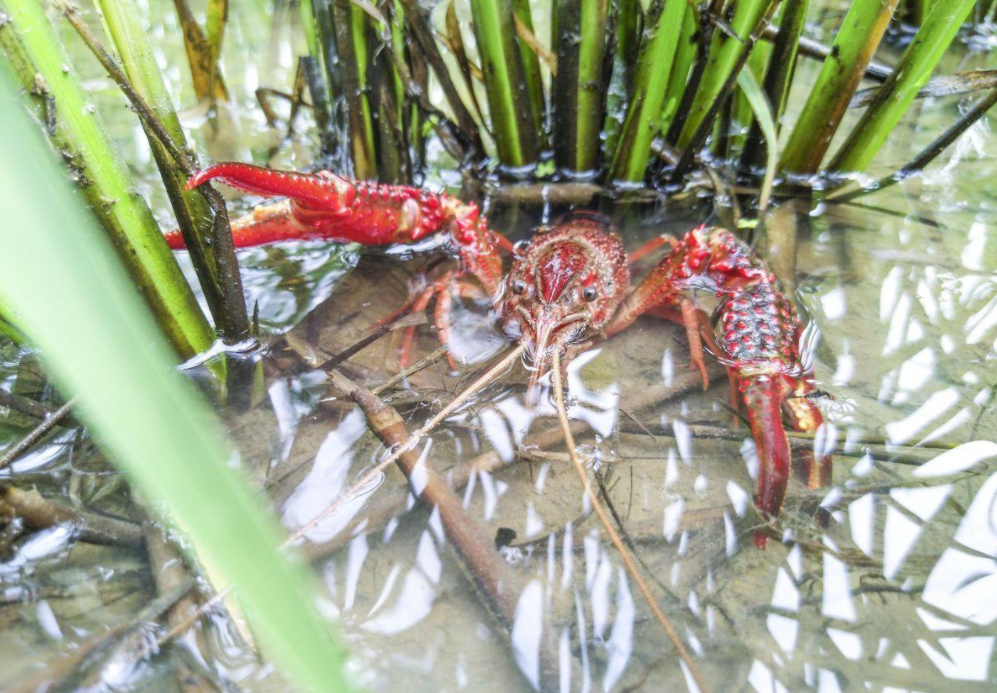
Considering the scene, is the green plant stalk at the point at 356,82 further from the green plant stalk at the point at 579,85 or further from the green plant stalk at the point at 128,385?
the green plant stalk at the point at 128,385

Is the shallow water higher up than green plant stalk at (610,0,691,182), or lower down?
lower down

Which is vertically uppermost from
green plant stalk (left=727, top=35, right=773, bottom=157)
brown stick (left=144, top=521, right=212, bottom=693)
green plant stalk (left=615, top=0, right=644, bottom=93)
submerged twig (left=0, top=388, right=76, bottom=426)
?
green plant stalk (left=615, top=0, right=644, bottom=93)

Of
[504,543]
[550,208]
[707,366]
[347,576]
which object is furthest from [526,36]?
[347,576]

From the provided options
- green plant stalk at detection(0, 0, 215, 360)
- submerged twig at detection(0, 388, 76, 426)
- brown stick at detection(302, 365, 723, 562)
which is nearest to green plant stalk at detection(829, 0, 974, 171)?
brown stick at detection(302, 365, 723, 562)

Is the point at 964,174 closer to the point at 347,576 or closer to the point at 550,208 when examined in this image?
the point at 550,208

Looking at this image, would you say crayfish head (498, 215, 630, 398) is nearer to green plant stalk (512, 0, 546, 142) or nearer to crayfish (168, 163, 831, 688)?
crayfish (168, 163, 831, 688)

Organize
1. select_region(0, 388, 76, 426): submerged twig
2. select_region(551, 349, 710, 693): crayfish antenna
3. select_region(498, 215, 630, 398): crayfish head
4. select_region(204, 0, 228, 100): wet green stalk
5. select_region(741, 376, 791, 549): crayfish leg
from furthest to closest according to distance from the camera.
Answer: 1. select_region(204, 0, 228, 100): wet green stalk
2. select_region(498, 215, 630, 398): crayfish head
3. select_region(0, 388, 76, 426): submerged twig
4. select_region(741, 376, 791, 549): crayfish leg
5. select_region(551, 349, 710, 693): crayfish antenna
